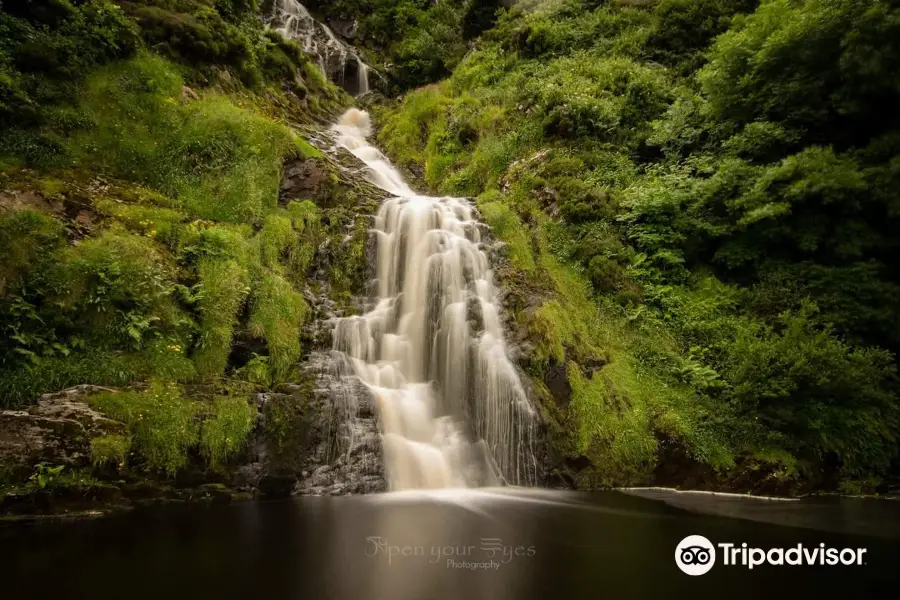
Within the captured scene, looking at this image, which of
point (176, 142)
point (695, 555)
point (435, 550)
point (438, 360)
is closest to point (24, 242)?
point (176, 142)

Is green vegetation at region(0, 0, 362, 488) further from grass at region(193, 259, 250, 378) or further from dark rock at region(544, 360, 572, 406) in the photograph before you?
dark rock at region(544, 360, 572, 406)

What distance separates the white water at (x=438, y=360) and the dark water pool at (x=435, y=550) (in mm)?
1073

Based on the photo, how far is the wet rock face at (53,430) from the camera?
5.21 metres

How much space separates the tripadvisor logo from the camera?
4309mm

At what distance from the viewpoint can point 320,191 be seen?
1116 cm

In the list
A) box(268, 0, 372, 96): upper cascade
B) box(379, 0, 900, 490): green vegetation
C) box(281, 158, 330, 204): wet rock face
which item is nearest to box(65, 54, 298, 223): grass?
box(281, 158, 330, 204): wet rock face

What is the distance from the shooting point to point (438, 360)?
345 inches

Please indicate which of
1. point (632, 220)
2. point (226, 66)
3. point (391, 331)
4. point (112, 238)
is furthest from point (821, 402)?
point (226, 66)

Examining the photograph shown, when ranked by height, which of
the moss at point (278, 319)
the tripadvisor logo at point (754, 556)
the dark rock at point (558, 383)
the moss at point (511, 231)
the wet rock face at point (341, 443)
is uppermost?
the moss at point (511, 231)

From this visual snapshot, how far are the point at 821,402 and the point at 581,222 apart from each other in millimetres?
5796

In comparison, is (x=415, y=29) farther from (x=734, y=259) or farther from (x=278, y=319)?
(x=278, y=319)

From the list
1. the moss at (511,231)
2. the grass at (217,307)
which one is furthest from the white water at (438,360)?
the grass at (217,307)

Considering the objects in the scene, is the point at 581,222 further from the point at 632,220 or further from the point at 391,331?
the point at 391,331

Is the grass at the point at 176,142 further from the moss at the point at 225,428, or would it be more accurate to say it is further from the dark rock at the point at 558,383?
Answer: the dark rock at the point at 558,383
